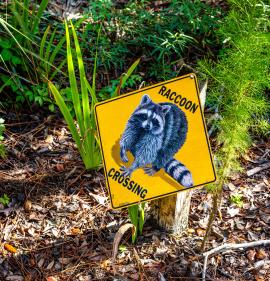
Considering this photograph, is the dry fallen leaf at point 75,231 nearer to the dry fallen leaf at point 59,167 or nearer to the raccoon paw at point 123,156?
the dry fallen leaf at point 59,167

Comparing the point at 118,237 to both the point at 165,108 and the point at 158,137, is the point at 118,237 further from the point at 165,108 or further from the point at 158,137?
the point at 165,108

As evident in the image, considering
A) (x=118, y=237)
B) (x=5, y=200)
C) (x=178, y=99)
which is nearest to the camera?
(x=178, y=99)

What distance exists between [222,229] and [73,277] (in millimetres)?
761

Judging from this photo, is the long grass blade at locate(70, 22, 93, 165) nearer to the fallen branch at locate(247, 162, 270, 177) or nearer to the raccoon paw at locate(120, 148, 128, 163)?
the raccoon paw at locate(120, 148, 128, 163)

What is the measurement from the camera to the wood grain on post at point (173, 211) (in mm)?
2021

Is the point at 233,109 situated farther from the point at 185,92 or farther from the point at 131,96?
the point at 131,96

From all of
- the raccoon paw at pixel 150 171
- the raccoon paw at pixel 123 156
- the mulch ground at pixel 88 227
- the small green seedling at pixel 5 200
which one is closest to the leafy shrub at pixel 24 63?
the mulch ground at pixel 88 227

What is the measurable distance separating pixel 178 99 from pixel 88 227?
849 mm

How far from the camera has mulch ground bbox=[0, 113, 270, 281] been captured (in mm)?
2049

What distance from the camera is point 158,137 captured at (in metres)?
1.81

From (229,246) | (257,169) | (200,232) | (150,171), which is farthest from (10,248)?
(257,169)

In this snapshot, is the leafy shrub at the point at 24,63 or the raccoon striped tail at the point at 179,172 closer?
the raccoon striped tail at the point at 179,172

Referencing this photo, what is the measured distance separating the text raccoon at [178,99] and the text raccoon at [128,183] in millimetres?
373

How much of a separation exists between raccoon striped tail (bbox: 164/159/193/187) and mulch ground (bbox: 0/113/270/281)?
1.54 feet
